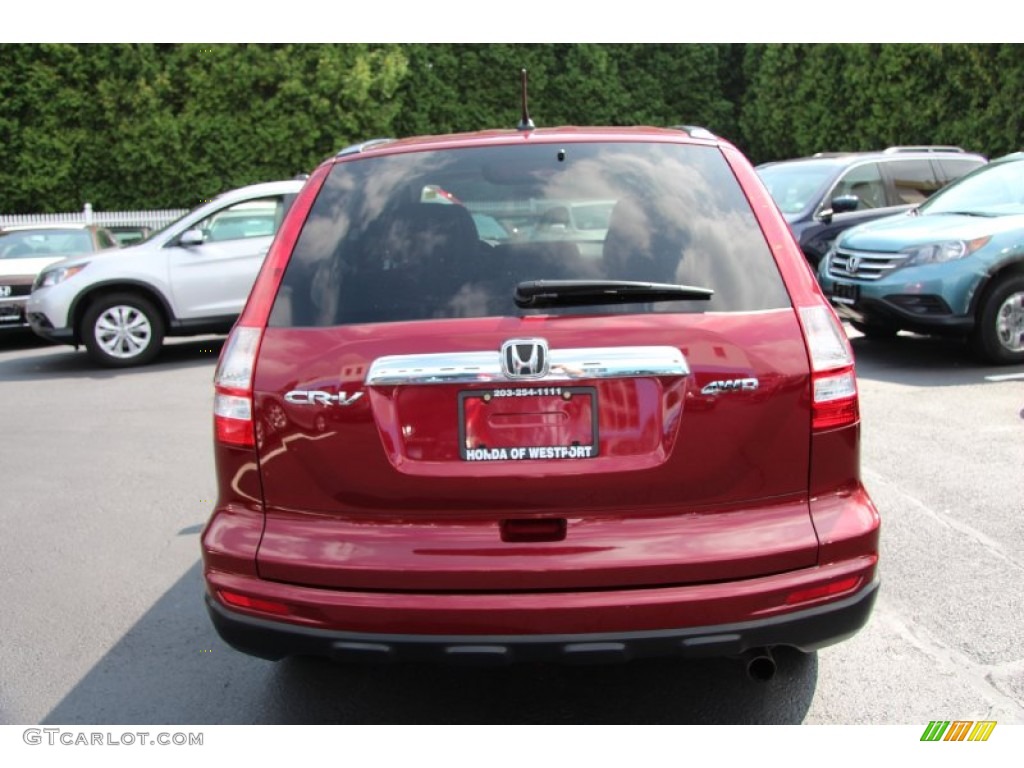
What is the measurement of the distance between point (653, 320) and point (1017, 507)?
325 centimetres

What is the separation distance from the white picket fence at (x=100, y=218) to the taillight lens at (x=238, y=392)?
21.2m

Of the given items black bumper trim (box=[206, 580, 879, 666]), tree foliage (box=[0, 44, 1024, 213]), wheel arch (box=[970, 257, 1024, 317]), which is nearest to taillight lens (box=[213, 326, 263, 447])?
black bumper trim (box=[206, 580, 879, 666])

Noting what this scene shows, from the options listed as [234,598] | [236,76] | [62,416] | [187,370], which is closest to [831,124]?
[236,76]

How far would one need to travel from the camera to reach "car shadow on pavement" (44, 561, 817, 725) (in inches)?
128

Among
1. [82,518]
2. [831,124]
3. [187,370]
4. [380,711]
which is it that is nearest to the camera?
[380,711]

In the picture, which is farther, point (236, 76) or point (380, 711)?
point (236, 76)

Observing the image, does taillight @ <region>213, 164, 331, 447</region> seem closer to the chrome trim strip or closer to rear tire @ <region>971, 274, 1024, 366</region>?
the chrome trim strip

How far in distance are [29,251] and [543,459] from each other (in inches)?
482

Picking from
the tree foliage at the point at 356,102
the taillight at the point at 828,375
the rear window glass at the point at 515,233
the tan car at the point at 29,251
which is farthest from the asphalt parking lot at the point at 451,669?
the tree foliage at the point at 356,102

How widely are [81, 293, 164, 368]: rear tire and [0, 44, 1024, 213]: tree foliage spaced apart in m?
14.2

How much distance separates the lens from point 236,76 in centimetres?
2450

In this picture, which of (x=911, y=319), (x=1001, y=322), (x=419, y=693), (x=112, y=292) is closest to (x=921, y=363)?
(x=911, y=319)

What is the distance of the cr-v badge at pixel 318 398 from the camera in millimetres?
2695

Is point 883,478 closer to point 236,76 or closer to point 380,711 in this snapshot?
point 380,711
